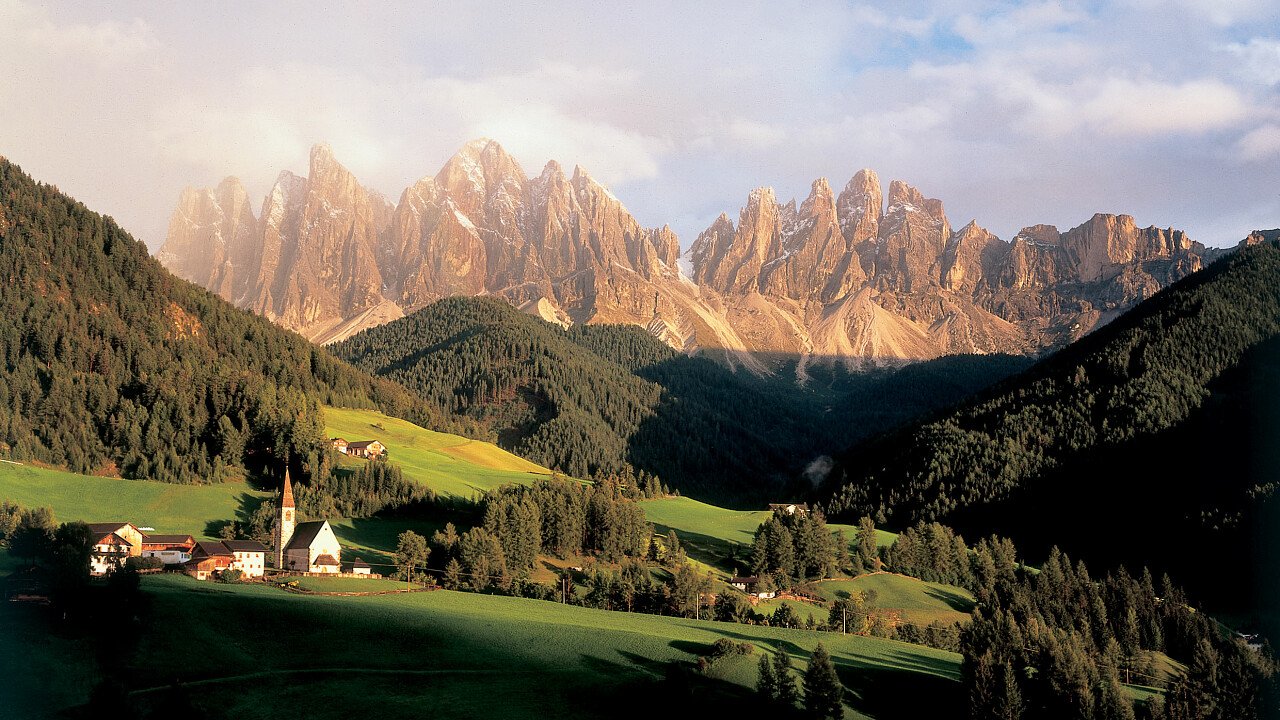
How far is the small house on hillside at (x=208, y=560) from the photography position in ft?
361

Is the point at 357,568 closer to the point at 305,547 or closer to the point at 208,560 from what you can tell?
the point at 305,547

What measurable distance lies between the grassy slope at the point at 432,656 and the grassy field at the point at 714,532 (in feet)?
172

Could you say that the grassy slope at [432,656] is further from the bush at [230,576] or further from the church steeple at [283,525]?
the church steeple at [283,525]

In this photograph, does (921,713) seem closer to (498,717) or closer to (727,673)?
(727,673)

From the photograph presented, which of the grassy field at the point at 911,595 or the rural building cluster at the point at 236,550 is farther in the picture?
the grassy field at the point at 911,595

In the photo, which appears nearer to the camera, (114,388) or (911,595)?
(911,595)

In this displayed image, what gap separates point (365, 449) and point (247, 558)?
6439cm

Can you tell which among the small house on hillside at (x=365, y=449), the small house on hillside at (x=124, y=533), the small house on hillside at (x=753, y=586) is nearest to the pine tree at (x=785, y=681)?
the small house on hillside at (x=753, y=586)

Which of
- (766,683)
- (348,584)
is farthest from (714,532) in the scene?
(766,683)

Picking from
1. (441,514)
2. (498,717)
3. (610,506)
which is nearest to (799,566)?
(610,506)

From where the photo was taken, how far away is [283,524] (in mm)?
123688

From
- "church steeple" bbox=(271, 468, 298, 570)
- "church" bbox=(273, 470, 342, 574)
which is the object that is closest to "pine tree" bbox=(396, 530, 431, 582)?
"church" bbox=(273, 470, 342, 574)

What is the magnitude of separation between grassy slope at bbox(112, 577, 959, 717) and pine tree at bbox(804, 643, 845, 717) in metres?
5.13

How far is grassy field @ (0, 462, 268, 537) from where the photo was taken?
129250 mm
